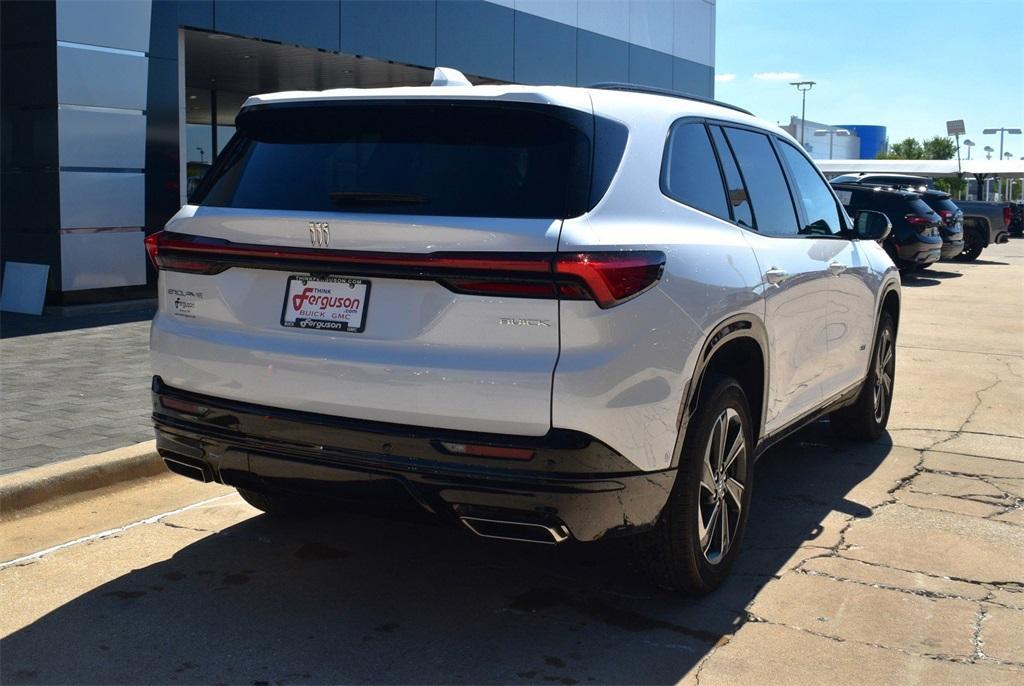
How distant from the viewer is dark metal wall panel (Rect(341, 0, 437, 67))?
16.6 m

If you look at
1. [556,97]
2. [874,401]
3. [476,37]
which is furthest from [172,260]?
[476,37]

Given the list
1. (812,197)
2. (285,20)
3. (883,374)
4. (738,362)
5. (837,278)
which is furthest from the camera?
(285,20)

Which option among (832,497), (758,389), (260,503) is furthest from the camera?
(832,497)

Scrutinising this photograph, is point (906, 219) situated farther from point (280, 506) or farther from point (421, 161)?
point (421, 161)

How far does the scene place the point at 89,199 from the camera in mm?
12945

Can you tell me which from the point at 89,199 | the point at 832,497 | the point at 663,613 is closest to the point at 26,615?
the point at 663,613

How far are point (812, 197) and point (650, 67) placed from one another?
64.2 ft

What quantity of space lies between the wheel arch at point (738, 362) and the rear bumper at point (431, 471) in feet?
0.94

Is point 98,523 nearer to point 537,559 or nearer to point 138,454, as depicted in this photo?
point 138,454

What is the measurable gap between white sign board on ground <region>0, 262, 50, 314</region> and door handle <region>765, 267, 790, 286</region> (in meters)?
9.86

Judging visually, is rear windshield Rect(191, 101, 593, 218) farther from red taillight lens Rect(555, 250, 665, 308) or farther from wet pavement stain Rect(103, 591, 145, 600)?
wet pavement stain Rect(103, 591, 145, 600)

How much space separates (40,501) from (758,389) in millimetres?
3413

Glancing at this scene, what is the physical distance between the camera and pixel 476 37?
19188 millimetres

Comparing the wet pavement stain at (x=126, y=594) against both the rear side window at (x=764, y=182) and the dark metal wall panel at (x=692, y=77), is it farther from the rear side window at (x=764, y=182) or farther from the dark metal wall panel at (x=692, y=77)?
the dark metal wall panel at (x=692, y=77)
